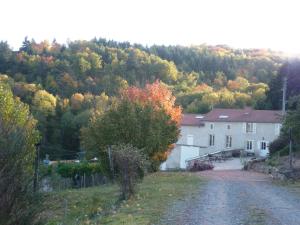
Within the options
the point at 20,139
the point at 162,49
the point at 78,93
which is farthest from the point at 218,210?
the point at 162,49

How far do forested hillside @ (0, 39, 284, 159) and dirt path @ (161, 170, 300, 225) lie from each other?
43.8 meters

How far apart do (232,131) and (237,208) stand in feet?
146

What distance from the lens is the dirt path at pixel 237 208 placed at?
11469 mm

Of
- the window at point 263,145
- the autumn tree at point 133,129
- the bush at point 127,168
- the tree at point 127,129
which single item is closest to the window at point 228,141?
the window at point 263,145

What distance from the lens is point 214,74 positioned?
117875mm

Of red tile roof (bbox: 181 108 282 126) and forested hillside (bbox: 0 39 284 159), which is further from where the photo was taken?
forested hillside (bbox: 0 39 284 159)

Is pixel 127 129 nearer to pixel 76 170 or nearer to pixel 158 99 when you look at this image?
pixel 158 99

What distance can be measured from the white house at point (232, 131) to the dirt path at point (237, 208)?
3513 centimetres

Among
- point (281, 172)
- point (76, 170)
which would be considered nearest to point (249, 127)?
point (76, 170)

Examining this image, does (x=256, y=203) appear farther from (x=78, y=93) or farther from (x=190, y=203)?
(x=78, y=93)

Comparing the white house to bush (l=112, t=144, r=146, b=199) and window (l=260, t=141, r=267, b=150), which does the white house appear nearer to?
window (l=260, t=141, r=267, b=150)

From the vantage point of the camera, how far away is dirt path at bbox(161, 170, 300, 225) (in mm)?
11469

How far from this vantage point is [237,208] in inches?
538

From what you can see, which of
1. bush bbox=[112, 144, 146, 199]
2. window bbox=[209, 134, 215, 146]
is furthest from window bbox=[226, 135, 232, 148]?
bush bbox=[112, 144, 146, 199]
